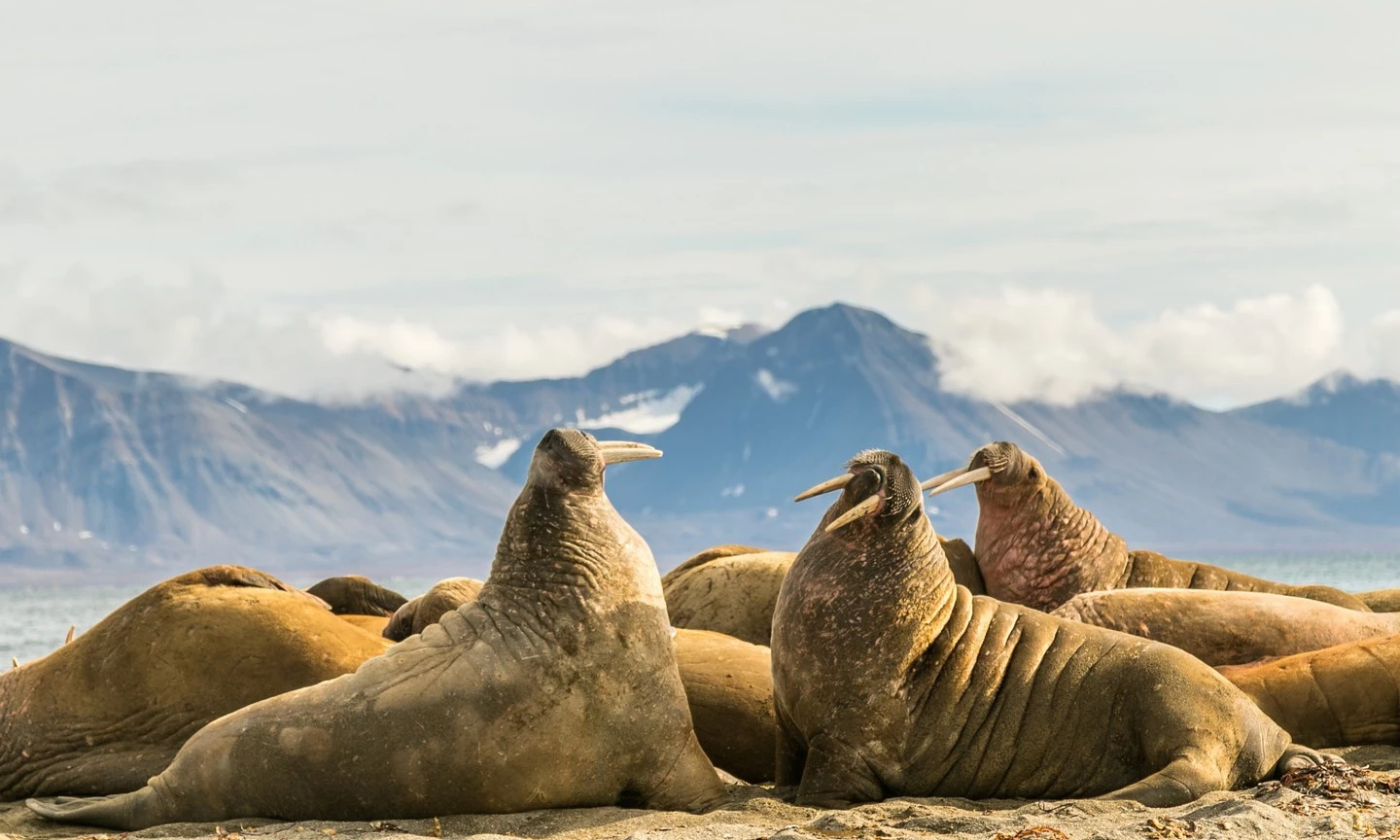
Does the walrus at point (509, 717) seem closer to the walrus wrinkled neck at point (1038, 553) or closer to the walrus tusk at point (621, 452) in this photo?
the walrus tusk at point (621, 452)

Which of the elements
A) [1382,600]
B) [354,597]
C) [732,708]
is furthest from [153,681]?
[1382,600]

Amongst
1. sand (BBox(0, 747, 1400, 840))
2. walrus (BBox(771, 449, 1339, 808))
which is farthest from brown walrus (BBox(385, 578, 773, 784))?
sand (BBox(0, 747, 1400, 840))

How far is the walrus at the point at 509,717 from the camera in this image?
7.18 metres

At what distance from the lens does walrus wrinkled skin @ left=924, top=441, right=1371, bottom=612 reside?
1165 centimetres

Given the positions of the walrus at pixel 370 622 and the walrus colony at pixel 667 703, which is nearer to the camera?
the walrus colony at pixel 667 703

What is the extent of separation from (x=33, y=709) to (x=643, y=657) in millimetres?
3110

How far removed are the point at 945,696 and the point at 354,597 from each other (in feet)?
16.8

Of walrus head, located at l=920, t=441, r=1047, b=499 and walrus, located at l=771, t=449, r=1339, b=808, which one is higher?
walrus head, located at l=920, t=441, r=1047, b=499

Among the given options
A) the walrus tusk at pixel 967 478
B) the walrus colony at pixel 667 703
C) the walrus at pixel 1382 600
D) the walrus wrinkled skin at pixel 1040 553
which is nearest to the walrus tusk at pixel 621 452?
the walrus colony at pixel 667 703

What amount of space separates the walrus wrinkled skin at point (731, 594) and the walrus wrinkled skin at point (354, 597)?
6.35 ft

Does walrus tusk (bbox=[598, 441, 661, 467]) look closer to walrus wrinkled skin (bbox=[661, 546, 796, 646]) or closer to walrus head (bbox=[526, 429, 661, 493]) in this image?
walrus head (bbox=[526, 429, 661, 493])

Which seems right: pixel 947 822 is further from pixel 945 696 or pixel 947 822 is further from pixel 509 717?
pixel 509 717

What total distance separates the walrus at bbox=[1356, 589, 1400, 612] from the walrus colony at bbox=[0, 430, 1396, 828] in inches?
155

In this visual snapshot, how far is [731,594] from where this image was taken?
1045 cm
